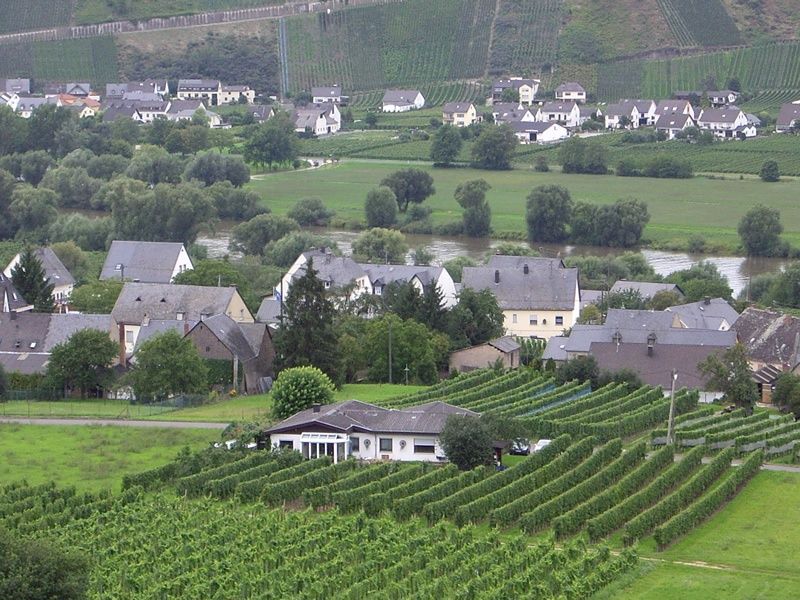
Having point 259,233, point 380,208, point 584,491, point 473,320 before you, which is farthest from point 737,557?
point 380,208

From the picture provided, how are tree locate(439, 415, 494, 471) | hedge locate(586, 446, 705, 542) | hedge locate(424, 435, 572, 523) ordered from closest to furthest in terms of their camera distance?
hedge locate(586, 446, 705, 542)
hedge locate(424, 435, 572, 523)
tree locate(439, 415, 494, 471)

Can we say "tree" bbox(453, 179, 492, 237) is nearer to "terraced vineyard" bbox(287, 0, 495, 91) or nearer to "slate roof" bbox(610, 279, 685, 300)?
"slate roof" bbox(610, 279, 685, 300)

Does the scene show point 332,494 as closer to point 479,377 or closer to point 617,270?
point 479,377

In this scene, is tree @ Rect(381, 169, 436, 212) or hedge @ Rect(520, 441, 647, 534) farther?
tree @ Rect(381, 169, 436, 212)

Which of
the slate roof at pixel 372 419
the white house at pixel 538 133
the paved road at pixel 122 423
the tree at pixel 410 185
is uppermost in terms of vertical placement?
the white house at pixel 538 133

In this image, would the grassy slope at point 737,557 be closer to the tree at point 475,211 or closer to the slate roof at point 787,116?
the tree at point 475,211

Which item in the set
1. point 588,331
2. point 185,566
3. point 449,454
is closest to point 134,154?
point 588,331

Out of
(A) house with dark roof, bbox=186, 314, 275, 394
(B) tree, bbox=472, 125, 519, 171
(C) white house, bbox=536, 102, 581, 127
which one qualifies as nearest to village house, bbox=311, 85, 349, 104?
(C) white house, bbox=536, 102, 581, 127

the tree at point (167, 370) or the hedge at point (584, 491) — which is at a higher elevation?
the tree at point (167, 370)

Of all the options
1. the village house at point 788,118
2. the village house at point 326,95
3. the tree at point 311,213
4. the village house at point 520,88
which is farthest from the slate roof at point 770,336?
the village house at point 326,95
